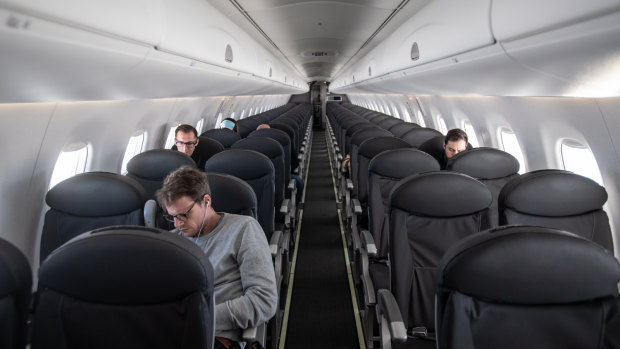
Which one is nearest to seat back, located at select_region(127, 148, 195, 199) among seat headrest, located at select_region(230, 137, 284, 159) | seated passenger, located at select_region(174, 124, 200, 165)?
seated passenger, located at select_region(174, 124, 200, 165)

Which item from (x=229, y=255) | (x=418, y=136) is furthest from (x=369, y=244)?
(x=418, y=136)

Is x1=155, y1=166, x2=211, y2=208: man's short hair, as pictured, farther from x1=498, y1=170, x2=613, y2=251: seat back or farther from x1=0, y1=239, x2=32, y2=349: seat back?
x1=498, y1=170, x2=613, y2=251: seat back

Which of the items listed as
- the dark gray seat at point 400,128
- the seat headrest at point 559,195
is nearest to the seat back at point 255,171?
the seat headrest at point 559,195

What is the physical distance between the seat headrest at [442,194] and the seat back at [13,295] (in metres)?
2.15

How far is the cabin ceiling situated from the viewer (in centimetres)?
559

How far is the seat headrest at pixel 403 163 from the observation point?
163 inches

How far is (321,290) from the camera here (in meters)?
5.01

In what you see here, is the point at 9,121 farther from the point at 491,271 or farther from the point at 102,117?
the point at 491,271

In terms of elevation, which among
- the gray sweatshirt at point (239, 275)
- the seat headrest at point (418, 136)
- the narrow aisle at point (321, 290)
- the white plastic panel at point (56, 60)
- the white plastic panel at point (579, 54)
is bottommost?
the narrow aisle at point (321, 290)

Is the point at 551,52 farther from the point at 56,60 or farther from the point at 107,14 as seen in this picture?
the point at 56,60

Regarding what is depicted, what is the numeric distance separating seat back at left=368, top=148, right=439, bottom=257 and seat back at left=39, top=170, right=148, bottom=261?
7.45 feet

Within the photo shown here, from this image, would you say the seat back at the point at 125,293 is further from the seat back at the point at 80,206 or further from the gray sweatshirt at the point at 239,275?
the seat back at the point at 80,206

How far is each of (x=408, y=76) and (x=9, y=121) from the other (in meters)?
5.00

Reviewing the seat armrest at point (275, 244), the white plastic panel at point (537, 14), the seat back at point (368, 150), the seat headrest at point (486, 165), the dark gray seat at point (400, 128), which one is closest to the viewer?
the white plastic panel at point (537, 14)
